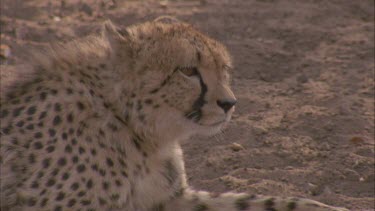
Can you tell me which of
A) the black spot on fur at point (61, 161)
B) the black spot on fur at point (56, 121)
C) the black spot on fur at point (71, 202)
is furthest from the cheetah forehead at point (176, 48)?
the black spot on fur at point (71, 202)

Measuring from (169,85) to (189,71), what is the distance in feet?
0.34

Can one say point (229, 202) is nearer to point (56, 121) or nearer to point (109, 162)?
point (109, 162)

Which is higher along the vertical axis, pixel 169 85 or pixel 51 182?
pixel 169 85

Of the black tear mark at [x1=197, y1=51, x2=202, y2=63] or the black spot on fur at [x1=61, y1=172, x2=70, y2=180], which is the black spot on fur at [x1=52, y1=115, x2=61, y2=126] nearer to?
the black spot on fur at [x1=61, y1=172, x2=70, y2=180]

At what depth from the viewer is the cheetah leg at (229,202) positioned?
13.0 ft

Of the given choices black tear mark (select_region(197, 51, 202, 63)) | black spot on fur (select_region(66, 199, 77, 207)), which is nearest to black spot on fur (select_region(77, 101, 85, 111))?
black spot on fur (select_region(66, 199, 77, 207))

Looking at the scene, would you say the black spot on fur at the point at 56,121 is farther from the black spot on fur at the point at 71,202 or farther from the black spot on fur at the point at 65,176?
the black spot on fur at the point at 71,202

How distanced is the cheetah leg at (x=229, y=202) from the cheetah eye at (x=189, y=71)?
61 cm

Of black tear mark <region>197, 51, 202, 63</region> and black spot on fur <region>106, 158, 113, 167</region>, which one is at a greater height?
black tear mark <region>197, 51, 202, 63</region>

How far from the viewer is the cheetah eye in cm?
371

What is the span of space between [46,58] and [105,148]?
503 mm

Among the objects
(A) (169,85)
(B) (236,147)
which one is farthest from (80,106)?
(B) (236,147)

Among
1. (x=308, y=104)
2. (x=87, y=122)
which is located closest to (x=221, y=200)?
(x=87, y=122)

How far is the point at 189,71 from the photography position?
12.2ft
